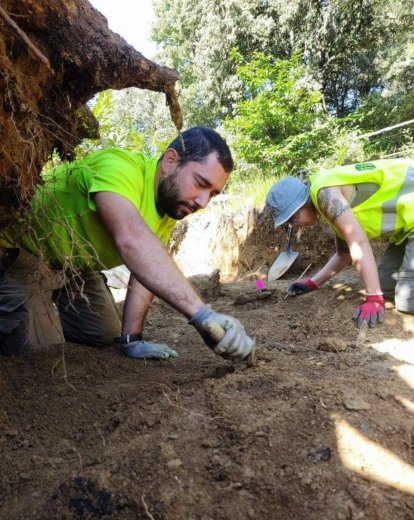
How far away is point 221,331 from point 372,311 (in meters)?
1.65

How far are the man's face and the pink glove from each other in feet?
4.79

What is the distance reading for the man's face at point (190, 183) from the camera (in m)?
2.01

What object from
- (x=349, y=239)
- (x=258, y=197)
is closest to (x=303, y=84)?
(x=258, y=197)

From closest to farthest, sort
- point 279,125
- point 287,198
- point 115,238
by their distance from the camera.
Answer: point 115,238
point 287,198
point 279,125

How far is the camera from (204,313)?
157 cm

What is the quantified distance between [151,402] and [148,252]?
23.7 inches

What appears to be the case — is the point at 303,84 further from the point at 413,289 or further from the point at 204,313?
the point at 204,313

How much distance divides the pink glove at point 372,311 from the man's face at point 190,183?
4.79ft

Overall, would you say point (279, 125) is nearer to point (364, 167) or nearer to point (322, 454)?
point (364, 167)

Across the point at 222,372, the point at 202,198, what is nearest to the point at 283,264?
the point at 202,198

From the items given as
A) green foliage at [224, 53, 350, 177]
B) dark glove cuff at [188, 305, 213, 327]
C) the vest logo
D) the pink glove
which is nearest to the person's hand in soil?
the pink glove

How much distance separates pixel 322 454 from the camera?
116cm

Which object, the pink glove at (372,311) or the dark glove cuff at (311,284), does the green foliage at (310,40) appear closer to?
the dark glove cuff at (311,284)

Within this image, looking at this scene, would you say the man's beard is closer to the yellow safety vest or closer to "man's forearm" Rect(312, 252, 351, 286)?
the yellow safety vest
